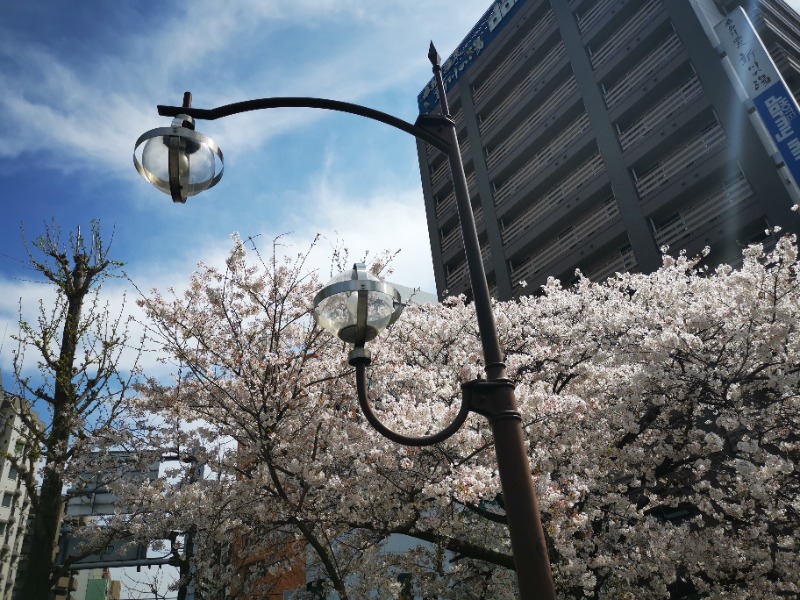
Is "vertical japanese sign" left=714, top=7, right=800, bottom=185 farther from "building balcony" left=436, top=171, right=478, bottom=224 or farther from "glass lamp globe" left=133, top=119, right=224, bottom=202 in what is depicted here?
"building balcony" left=436, top=171, right=478, bottom=224

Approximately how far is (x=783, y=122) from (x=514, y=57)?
70.4 ft

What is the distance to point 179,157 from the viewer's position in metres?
4.26

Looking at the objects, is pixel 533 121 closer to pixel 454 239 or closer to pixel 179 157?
pixel 454 239

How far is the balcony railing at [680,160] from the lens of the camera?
21.7m

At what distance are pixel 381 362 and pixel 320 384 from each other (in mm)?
1892

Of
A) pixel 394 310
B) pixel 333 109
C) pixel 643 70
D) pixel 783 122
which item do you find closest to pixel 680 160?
pixel 643 70

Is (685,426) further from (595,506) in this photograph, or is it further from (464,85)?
(464,85)

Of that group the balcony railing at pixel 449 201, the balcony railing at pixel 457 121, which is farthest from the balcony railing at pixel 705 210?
the balcony railing at pixel 457 121

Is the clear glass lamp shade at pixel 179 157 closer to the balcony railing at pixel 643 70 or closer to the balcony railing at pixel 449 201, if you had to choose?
the balcony railing at pixel 643 70

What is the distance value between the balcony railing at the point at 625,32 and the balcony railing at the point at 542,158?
Answer: 9.88 ft

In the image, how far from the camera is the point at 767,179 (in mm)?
18906

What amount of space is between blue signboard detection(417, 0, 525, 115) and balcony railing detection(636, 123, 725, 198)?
1474cm

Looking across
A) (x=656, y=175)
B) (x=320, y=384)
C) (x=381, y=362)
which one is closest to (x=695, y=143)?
(x=656, y=175)

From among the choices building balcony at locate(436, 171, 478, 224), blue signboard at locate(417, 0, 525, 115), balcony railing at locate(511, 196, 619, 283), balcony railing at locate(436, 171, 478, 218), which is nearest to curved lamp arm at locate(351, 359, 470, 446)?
balcony railing at locate(511, 196, 619, 283)
